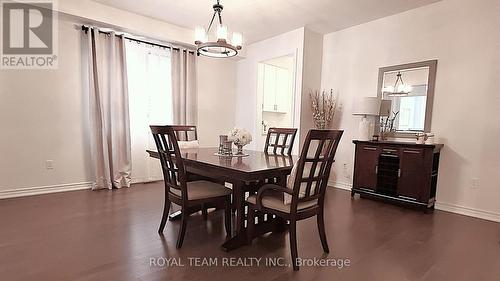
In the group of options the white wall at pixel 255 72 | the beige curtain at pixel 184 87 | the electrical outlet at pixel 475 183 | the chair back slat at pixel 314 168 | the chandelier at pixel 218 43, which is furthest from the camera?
the beige curtain at pixel 184 87

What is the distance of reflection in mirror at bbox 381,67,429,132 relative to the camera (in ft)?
12.1

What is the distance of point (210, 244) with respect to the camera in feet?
7.41

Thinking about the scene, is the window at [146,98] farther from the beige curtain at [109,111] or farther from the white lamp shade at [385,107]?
the white lamp shade at [385,107]

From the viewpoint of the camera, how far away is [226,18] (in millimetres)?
4223

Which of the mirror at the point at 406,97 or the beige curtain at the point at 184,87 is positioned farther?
the beige curtain at the point at 184,87

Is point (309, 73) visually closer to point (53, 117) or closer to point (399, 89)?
point (399, 89)

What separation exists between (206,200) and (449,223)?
2781mm

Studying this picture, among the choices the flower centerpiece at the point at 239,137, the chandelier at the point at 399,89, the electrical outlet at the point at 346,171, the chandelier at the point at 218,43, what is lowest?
the electrical outlet at the point at 346,171

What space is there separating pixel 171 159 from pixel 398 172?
3.02 m

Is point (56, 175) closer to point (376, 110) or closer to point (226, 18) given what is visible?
point (226, 18)

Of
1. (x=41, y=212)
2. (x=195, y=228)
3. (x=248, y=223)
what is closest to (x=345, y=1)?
(x=248, y=223)

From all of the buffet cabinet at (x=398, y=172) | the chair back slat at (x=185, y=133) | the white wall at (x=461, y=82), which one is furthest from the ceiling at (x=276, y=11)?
the buffet cabinet at (x=398, y=172)

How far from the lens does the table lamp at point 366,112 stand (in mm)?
3834

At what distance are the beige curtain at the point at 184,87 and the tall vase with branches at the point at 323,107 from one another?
223 centimetres
